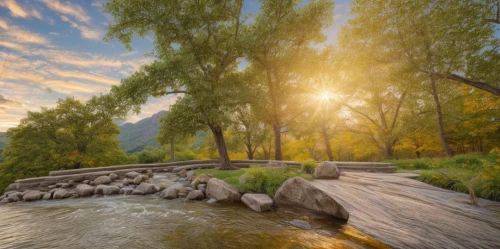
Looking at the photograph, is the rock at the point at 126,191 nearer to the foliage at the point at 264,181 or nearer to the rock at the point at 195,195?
the rock at the point at 195,195

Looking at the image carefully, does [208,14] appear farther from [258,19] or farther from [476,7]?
[476,7]

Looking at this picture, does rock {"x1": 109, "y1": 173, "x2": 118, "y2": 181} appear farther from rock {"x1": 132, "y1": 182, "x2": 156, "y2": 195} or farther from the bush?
the bush

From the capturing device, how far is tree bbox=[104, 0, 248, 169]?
1419cm

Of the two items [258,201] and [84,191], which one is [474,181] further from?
[84,191]

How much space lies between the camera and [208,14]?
1527cm

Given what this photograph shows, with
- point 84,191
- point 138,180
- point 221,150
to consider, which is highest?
point 221,150

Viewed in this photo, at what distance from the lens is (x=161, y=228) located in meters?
5.92

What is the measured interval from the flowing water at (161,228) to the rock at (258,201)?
0.88 ft

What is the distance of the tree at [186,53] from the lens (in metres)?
14.2

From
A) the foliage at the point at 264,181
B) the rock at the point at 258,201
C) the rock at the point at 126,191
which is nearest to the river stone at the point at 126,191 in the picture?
the rock at the point at 126,191

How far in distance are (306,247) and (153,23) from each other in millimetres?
17049

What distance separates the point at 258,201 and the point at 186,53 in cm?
1323

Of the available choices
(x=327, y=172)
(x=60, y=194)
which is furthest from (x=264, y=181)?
(x=60, y=194)

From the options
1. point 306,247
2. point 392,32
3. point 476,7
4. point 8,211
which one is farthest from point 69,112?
point 476,7
